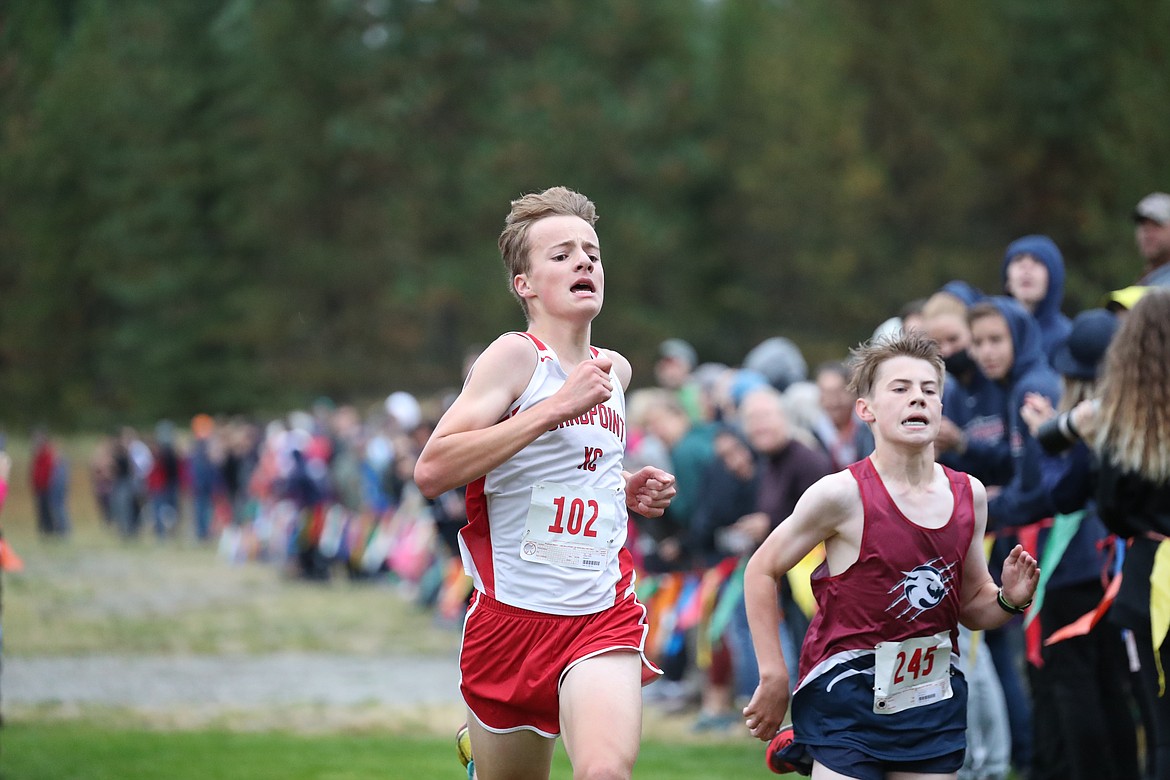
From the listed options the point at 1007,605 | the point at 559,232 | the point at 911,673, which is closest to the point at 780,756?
the point at 911,673

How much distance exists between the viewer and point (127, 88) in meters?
47.6

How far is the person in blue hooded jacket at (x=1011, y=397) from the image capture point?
254 inches

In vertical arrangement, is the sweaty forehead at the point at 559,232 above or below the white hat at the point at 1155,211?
below

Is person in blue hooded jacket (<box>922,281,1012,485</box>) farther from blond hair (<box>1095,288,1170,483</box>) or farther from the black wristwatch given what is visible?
the black wristwatch

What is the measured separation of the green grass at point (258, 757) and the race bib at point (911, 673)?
353 centimetres

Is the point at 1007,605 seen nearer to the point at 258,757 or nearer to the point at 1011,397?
the point at 1011,397

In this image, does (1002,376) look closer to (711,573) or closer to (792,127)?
(711,573)

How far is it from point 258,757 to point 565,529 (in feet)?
15.3

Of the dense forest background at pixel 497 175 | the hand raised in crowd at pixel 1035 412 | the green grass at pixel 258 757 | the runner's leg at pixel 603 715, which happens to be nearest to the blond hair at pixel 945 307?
the hand raised in crowd at pixel 1035 412

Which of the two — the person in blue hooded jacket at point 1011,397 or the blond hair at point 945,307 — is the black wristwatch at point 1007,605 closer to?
the person in blue hooded jacket at point 1011,397

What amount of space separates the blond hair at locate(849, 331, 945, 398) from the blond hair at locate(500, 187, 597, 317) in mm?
1040

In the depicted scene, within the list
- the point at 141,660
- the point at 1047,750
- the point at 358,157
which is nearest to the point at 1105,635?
the point at 1047,750

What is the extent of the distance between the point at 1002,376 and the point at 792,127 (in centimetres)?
3617

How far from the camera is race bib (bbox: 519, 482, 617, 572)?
460 centimetres
